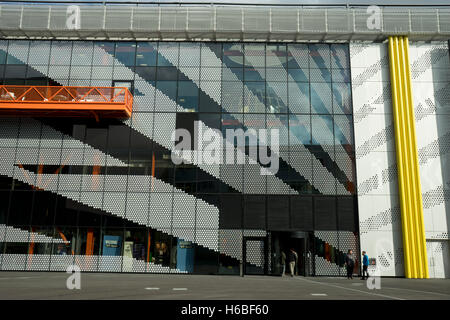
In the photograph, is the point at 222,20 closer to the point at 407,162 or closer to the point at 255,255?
the point at 407,162

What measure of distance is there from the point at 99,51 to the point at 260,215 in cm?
1419

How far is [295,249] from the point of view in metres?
22.3

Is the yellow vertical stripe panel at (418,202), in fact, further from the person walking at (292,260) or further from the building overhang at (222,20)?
the person walking at (292,260)

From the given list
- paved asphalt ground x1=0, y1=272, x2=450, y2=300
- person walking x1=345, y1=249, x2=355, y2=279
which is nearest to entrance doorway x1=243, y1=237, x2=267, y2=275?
person walking x1=345, y1=249, x2=355, y2=279

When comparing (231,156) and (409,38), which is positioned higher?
(409,38)

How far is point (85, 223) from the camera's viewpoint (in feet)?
72.1

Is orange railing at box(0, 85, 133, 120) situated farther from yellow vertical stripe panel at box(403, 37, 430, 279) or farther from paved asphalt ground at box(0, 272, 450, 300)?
yellow vertical stripe panel at box(403, 37, 430, 279)

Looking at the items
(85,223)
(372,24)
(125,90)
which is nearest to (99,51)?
(125,90)

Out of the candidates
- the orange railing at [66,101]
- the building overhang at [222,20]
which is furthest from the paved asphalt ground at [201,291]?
the building overhang at [222,20]

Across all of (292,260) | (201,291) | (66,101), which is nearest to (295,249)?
(292,260)

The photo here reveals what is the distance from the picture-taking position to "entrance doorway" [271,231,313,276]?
21.7 meters

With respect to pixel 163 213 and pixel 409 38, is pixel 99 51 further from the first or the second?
pixel 409 38

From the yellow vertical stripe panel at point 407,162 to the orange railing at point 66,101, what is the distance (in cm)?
1602

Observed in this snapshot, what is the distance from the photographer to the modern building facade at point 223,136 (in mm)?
21844
